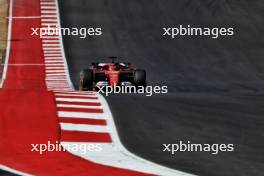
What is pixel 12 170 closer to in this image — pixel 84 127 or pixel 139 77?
pixel 84 127

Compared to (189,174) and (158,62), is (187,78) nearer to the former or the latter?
(158,62)

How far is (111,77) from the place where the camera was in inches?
890

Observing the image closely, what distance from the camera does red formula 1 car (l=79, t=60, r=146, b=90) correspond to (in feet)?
73.4

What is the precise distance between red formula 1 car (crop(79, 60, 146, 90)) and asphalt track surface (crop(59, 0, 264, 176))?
153cm

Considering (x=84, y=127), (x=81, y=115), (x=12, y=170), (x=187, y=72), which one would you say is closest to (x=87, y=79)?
(x=187, y=72)

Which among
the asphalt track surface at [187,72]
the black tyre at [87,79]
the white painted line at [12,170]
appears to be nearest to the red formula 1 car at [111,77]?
the black tyre at [87,79]

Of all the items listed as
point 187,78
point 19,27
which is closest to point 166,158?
point 187,78

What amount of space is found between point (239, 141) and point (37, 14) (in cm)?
2765

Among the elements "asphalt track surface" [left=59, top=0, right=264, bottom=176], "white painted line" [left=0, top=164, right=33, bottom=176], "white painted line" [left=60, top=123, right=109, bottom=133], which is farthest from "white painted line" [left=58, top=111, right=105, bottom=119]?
"white painted line" [left=0, top=164, right=33, bottom=176]

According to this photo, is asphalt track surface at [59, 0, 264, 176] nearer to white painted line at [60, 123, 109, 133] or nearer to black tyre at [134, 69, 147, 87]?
white painted line at [60, 123, 109, 133]

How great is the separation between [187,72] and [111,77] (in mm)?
5853

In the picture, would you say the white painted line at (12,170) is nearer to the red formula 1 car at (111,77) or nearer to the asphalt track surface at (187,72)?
the asphalt track surface at (187,72)

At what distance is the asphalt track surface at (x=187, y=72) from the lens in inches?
441

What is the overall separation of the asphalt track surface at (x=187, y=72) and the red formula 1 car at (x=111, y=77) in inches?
60.4
